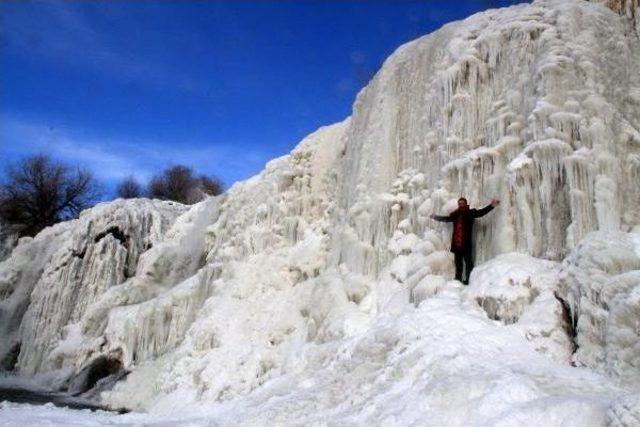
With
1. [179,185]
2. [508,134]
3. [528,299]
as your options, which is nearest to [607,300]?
[528,299]

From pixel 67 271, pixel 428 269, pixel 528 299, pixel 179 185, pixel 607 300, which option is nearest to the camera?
pixel 607 300

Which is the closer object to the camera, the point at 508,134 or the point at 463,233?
the point at 463,233

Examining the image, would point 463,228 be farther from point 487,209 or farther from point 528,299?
point 528,299

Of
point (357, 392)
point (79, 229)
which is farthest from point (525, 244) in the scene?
point (79, 229)

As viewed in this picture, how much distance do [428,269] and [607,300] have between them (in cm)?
324

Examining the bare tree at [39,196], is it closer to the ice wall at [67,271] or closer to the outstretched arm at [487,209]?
the ice wall at [67,271]

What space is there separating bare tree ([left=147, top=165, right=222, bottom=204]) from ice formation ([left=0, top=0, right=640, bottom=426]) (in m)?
22.6

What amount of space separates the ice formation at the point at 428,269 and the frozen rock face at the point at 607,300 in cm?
2

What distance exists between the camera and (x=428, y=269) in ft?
28.7

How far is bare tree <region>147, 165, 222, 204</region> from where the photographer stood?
39125 mm

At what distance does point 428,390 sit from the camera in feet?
18.3

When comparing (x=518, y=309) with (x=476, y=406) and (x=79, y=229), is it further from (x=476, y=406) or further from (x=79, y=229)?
(x=79, y=229)

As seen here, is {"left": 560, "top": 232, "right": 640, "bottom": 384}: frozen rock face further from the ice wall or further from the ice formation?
the ice wall

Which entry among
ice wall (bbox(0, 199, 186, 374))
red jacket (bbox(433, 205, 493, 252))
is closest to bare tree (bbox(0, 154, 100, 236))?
ice wall (bbox(0, 199, 186, 374))
